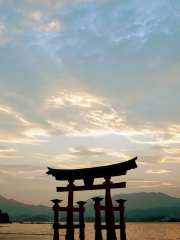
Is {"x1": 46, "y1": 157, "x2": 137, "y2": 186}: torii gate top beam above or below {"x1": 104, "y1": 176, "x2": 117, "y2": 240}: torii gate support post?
above

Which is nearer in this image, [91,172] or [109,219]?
[109,219]

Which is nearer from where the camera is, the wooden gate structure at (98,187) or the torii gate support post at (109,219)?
the torii gate support post at (109,219)

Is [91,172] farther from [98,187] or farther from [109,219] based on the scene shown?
[109,219]

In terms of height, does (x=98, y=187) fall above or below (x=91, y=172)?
below

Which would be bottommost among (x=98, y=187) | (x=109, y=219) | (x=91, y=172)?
(x=109, y=219)

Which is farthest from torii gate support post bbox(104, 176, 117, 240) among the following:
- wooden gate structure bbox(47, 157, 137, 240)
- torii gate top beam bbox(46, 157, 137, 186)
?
torii gate top beam bbox(46, 157, 137, 186)

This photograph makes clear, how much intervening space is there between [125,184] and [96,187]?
109 inches

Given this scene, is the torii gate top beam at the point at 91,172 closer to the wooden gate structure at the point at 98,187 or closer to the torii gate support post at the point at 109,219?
the wooden gate structure at the point at 98,187

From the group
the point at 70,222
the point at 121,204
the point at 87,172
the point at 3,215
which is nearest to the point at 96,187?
the point at 87,172

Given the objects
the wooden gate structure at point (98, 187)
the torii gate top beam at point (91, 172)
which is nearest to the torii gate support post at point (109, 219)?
the wooden gate structure at point (98, 187)

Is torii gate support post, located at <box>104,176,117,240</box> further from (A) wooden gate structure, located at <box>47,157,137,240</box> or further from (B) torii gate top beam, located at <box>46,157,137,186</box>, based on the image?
(B) torii gate top beam, located at <box>46,157,137,186</box>

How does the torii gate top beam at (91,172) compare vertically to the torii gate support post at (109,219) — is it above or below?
above

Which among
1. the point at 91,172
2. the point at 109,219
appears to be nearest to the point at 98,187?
the point at 91,172

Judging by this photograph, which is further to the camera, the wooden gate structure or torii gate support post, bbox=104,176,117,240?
the wooden gate structure
